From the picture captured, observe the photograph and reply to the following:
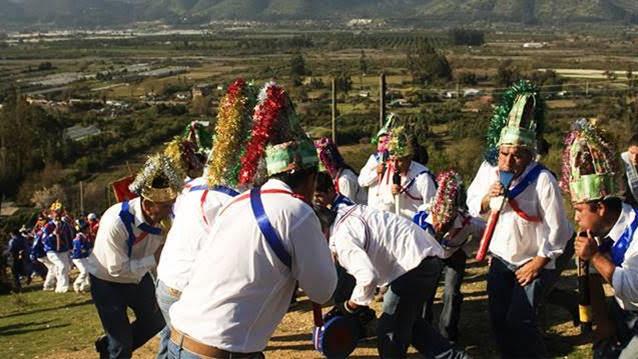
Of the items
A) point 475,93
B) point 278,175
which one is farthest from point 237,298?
point 475,93

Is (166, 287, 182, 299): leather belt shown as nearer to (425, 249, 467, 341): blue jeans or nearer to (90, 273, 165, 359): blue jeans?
(90, 273, 165, 359): blue jeans

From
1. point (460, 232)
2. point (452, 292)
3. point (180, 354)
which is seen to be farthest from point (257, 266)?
point (452, 292)

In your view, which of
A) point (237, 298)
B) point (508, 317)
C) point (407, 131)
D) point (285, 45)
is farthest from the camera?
point (285, 45)

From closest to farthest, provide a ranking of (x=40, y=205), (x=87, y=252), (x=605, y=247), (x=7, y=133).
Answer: (x=605, y=247) < (x=87, y=252) < (x=40, y=205) < (x=7, y=133)

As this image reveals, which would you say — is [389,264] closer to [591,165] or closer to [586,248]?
[591,165]

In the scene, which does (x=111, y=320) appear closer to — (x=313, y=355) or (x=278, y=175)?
(x=313, y=355)

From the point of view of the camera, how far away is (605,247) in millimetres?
4695

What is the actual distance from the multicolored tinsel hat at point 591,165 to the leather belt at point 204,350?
2084 millimetres

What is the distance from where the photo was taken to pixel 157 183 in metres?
6.39

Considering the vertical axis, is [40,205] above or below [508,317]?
below

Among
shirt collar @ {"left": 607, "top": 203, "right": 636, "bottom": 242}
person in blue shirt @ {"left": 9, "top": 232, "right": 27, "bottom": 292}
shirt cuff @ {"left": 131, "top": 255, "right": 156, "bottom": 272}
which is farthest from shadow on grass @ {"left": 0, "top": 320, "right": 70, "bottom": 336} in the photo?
shirt collar @ {"left": 607, "top": 203, "right": 636, "bottom": 242}

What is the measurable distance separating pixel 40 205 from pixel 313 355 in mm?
44366

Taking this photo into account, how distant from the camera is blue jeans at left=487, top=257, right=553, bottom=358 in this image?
242 inches

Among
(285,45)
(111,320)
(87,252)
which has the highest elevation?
(111,320)
